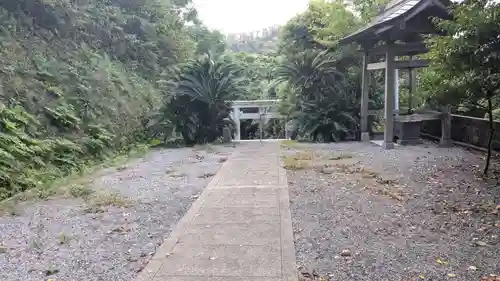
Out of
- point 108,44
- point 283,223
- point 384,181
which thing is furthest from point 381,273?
point 108,44

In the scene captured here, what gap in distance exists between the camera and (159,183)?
6.26 metres

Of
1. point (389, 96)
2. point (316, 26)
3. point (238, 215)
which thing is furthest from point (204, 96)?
point (238, 215)

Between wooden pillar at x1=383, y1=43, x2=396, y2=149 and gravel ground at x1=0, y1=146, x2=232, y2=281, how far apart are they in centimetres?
438

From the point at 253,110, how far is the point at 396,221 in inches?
342

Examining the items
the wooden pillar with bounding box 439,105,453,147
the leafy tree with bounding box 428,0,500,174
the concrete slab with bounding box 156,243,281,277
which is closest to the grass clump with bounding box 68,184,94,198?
the concrete slab with bounding box 156,243,281,277

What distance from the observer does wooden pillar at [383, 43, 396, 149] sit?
9.05 m

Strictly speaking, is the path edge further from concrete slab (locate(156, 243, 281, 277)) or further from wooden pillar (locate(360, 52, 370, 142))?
wooden pillar (locate(360, 52, 370, 142))

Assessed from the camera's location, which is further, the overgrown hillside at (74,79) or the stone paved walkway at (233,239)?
the overgrown hillside at (74,79)

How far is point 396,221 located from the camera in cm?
413

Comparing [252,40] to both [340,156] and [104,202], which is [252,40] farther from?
[104,202]

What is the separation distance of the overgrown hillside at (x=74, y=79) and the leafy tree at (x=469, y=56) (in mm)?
5774

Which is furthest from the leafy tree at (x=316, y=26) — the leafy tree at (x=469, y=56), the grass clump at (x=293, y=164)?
the leafy tree at (x=469, y=56)

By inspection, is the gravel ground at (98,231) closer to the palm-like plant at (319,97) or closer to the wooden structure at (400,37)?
the wooden structure at (400,37)

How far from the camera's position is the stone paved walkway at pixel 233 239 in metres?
2.97
